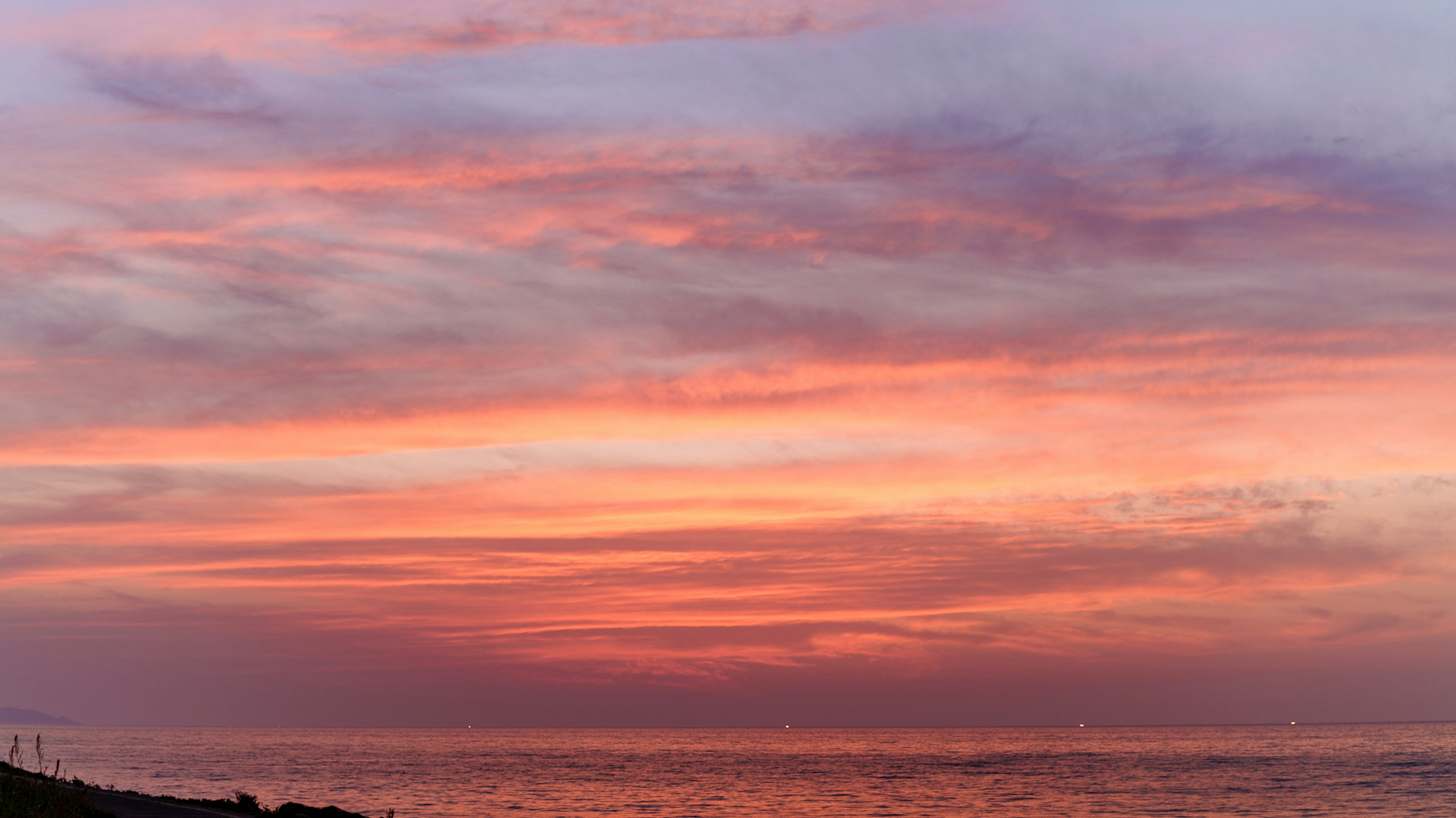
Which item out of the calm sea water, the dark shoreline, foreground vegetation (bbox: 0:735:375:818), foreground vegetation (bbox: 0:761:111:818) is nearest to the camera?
foreground vegetation (bbox: 0:761:111:818)

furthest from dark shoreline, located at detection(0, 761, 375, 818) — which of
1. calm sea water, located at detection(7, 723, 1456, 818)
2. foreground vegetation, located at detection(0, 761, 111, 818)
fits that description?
calm sea water, located at detection(7, 723, 1456, 818)

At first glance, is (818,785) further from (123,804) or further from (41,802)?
(41,802)

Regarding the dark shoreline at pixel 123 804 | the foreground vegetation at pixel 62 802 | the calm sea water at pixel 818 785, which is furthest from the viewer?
the calm sea water at pixel 818 785

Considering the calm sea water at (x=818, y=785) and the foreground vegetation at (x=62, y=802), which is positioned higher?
the foreground vegetation at (x=62, y=802)

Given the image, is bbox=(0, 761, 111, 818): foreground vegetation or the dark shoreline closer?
bbox=(0, 761, 111, 818): foreground vegetation

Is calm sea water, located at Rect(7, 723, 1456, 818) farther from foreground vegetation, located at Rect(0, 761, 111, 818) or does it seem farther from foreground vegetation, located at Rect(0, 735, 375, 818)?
A: foreground vegetation, located at Rect(0, 761, 111, 818)

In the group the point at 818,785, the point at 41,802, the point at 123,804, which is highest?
the point at 41,802

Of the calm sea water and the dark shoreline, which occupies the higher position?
the dark shoreline

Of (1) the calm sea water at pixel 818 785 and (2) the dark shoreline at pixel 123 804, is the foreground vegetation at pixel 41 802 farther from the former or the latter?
(1) the calm sea water at pixel 818 785

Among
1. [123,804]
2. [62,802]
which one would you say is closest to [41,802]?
[62,802]

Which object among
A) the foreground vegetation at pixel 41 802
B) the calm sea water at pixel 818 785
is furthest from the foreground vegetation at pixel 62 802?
the calm sea water at pixel 818 785

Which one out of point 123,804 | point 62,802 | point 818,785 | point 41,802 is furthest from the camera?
point 818,785

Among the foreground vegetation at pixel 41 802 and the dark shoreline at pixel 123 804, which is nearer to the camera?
the foreground vegetation at pixel 41 802

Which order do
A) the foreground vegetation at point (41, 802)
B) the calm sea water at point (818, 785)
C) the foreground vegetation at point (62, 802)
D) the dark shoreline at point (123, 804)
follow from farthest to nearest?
the calm sea water at point (818, 785), the dark shoreline at point (123, 804), the foreground vegetation at point (62, 802), the foreground vegetation at point (41, 802)
